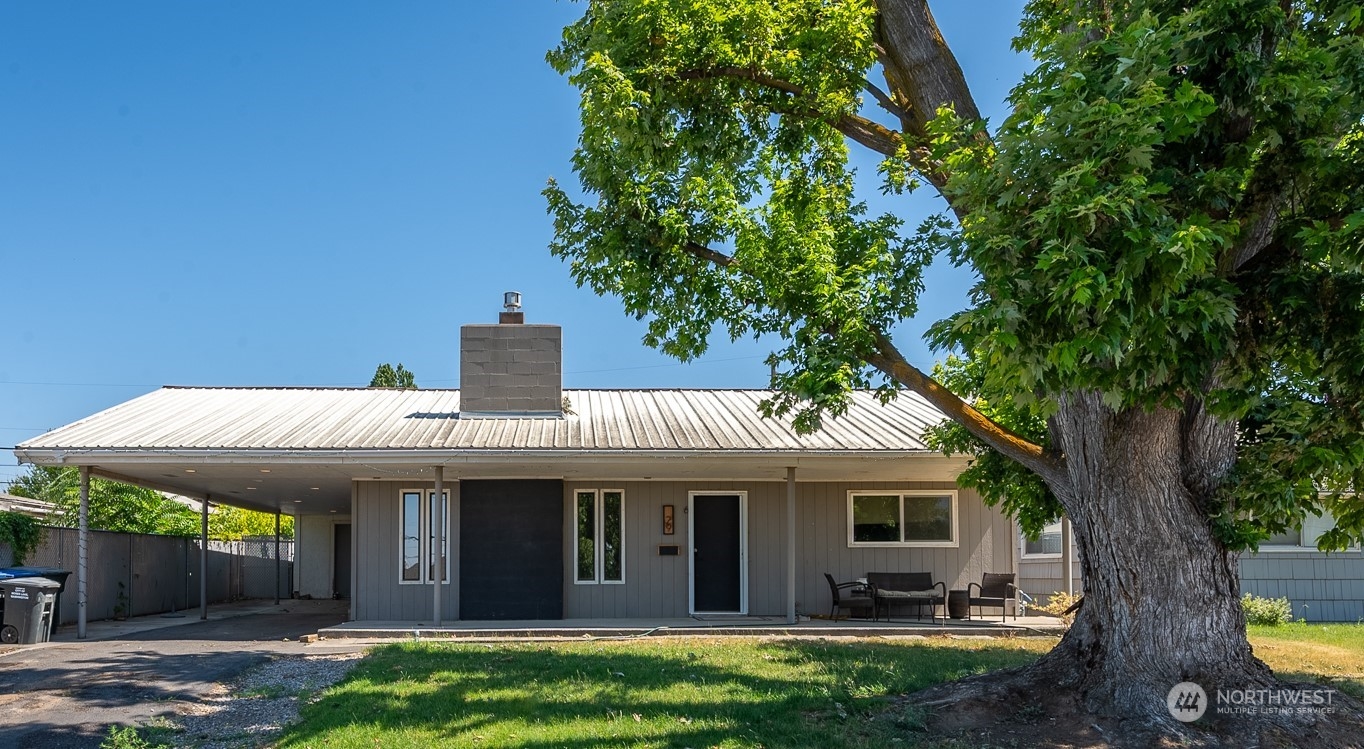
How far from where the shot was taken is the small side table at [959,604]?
16.3 metres

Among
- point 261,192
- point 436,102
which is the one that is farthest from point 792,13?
point 261,192

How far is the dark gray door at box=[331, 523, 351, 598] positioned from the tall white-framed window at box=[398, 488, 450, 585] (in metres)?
12.0

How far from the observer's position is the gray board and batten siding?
16.1 m

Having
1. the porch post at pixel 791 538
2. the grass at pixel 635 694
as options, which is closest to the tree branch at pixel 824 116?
the grass at pixel 635 694

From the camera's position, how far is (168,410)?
671 inches

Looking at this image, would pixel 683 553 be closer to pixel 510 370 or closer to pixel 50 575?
pixel 510 370

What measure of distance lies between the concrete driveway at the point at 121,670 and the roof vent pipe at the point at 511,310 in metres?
5.80

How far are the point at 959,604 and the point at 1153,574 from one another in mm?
9474

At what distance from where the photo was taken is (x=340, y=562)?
1078 inches

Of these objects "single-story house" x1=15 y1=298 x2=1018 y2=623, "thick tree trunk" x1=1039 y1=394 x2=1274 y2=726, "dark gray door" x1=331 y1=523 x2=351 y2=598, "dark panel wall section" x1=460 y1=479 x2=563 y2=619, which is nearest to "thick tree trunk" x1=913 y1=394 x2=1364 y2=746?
"thick tree trunk" x1=1039 y1=394 x2=1274 y2=726

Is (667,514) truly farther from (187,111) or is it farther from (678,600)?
(187,111)

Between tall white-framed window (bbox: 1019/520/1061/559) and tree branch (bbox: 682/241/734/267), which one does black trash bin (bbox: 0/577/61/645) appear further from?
tall white-framed window (bbox: 1019/520/1061/559)

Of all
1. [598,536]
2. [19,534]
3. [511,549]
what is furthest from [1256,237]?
[19,534]

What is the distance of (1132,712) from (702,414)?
1100cm
